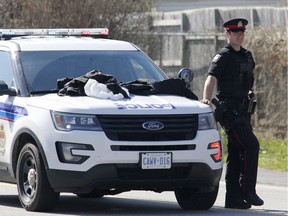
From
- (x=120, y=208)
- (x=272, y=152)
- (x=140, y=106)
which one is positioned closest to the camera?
(x=140, y=106)

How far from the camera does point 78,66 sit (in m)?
11.0

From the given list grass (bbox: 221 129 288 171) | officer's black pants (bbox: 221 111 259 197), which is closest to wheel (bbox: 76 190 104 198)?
officer's black pants (bbox: 221 111 259 197)

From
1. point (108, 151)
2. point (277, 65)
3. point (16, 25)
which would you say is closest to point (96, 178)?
point (108, 151)

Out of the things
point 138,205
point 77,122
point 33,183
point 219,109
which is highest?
point 77,122

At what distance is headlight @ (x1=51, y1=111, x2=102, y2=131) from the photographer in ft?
31.9

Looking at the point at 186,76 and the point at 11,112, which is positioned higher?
the point at 186,76

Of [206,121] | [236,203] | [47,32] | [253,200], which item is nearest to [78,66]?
[47,32]

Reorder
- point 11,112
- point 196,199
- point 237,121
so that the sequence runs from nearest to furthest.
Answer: point 11,112 < point 196,199 < point 237,121

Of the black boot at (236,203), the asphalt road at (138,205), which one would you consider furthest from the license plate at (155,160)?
the black boot at (236,203)

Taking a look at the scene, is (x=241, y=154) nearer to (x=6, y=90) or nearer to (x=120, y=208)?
(x=120, y=208)

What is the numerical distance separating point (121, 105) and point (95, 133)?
1.32ft

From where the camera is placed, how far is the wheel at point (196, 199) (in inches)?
416

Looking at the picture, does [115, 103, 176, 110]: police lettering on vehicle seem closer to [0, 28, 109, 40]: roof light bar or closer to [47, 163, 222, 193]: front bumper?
[47, 163, 222, 193]: front bumper

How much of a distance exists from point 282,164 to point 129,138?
7111 millimetres
